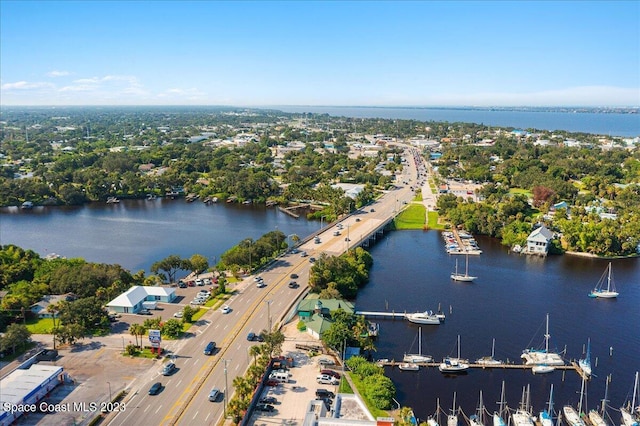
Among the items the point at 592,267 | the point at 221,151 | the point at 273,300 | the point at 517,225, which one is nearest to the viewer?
the point at 273,300

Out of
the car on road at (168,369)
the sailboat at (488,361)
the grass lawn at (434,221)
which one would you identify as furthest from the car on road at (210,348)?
the grass lawn at (434,221)

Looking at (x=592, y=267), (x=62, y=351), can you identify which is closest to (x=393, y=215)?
(x=592, y=267)

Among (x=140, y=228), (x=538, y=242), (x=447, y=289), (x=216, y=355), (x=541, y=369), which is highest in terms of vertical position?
(x=538, y=242)

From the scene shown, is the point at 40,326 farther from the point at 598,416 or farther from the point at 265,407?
the point at 598,416

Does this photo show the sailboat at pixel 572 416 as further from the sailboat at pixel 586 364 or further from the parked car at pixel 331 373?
the parked car at pixel 331 373

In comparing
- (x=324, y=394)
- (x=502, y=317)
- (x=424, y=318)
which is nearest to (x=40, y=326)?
(x=324, y=394)

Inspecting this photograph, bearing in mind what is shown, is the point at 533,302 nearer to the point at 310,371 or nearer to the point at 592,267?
the point at 592,267
